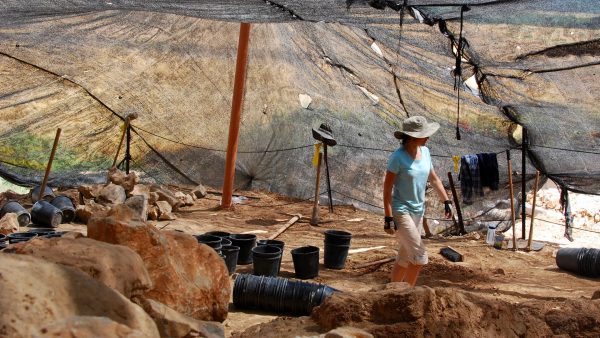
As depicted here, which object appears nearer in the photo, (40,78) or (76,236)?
(76,236)

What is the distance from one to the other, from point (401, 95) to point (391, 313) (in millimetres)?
7314

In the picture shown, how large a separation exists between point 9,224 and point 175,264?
4284 millimetres

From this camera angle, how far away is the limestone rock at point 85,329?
281cm

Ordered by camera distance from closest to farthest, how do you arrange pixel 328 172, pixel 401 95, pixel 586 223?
pixel 401 95
pixel 328 172
pixel 586 223

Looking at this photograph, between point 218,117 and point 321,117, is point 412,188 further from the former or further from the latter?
point 218,117

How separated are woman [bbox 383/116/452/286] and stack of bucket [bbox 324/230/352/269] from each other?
5.81 feet

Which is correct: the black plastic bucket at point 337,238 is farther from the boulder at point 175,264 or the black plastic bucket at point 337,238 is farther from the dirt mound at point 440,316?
the dirt mound at point 440,316

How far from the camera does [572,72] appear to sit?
28.6ft

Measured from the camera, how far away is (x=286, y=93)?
13.3 meters

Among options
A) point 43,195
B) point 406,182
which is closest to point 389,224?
point 406,182

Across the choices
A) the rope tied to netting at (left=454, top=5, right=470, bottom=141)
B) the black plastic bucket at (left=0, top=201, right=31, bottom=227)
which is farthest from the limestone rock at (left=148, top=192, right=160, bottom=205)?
the rope tied to netting at (left=454, top=5, right=470, bottom=141)

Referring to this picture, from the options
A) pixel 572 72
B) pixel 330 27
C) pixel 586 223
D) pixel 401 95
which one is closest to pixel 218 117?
pixel 330 27

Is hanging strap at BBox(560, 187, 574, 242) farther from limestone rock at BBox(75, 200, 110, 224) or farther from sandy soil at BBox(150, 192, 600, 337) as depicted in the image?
limestone rock at BBox(75, 200, 110, 224)

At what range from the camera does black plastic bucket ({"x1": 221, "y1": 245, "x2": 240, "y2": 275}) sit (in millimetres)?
6664
